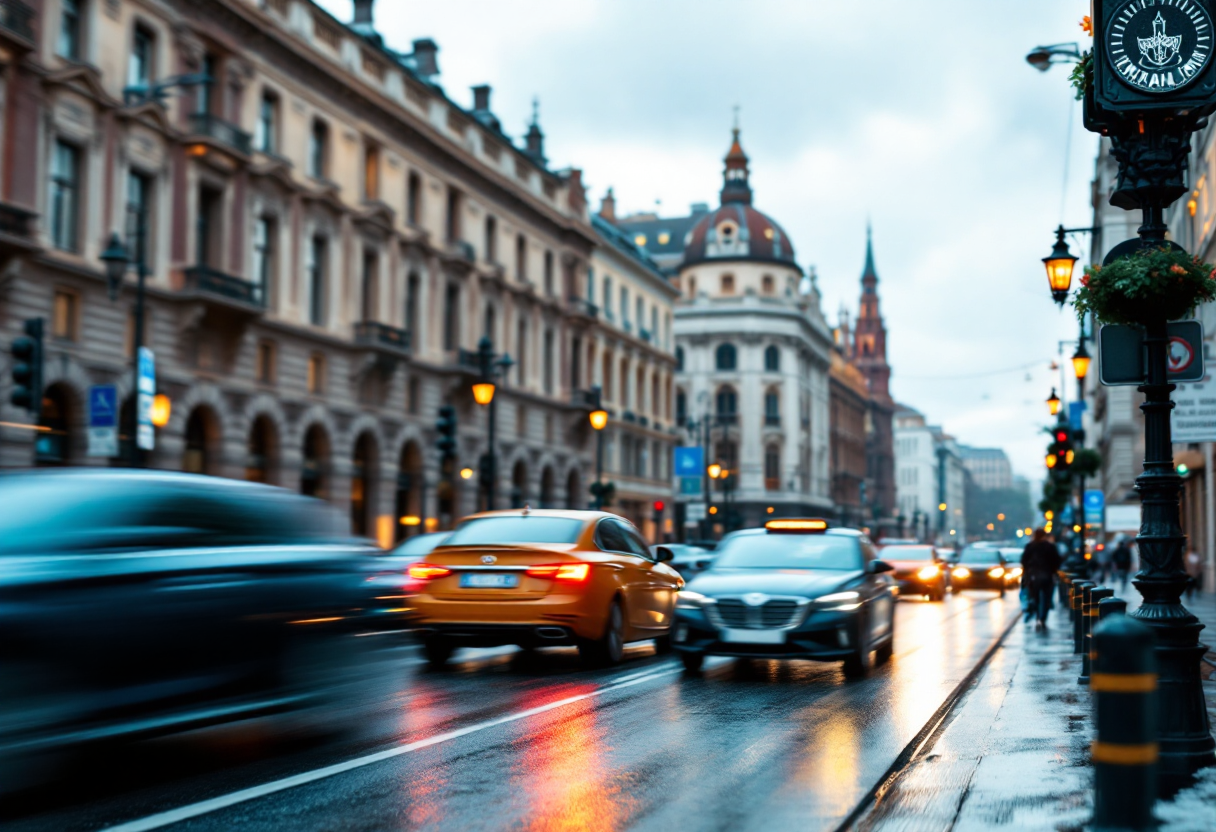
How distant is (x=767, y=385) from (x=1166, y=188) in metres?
101

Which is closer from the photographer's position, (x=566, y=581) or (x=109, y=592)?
(x=109, y=592)

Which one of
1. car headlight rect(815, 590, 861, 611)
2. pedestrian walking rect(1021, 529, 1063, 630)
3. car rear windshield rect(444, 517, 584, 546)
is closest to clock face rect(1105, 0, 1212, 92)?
car headlight rect(815, 590, 861, 611)

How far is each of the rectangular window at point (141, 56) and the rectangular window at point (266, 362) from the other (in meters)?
7.79

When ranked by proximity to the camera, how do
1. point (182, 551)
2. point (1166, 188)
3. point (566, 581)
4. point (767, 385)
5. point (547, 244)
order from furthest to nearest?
1. point (767, 385)
2. point (547, 244)
3. point (566, 581)
4. point (1166, 188)
5. point (182, 551)

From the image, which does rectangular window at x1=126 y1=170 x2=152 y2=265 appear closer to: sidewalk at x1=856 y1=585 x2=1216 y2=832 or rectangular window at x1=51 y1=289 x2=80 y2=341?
rectangular window at x1=51 y1=289 x2=80 y2=341

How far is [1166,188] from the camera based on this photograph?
26.8ft

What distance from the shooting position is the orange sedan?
44.1 feet

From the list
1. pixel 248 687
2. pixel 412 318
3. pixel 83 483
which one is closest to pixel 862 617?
pixel 248 687

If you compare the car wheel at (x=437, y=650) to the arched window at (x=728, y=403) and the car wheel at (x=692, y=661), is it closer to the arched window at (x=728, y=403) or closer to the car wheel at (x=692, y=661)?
the car wheel at (x=692, y=661)

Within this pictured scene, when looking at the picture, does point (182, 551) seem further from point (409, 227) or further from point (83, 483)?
point (409, 227)

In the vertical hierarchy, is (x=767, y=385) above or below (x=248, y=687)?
above

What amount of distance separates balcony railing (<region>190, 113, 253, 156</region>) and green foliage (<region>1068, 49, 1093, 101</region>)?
29068mm

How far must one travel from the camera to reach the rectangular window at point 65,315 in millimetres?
30094

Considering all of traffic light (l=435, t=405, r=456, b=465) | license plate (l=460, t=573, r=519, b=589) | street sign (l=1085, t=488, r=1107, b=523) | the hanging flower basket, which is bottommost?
license plate (l=460, t=573, r=519, b=589)
